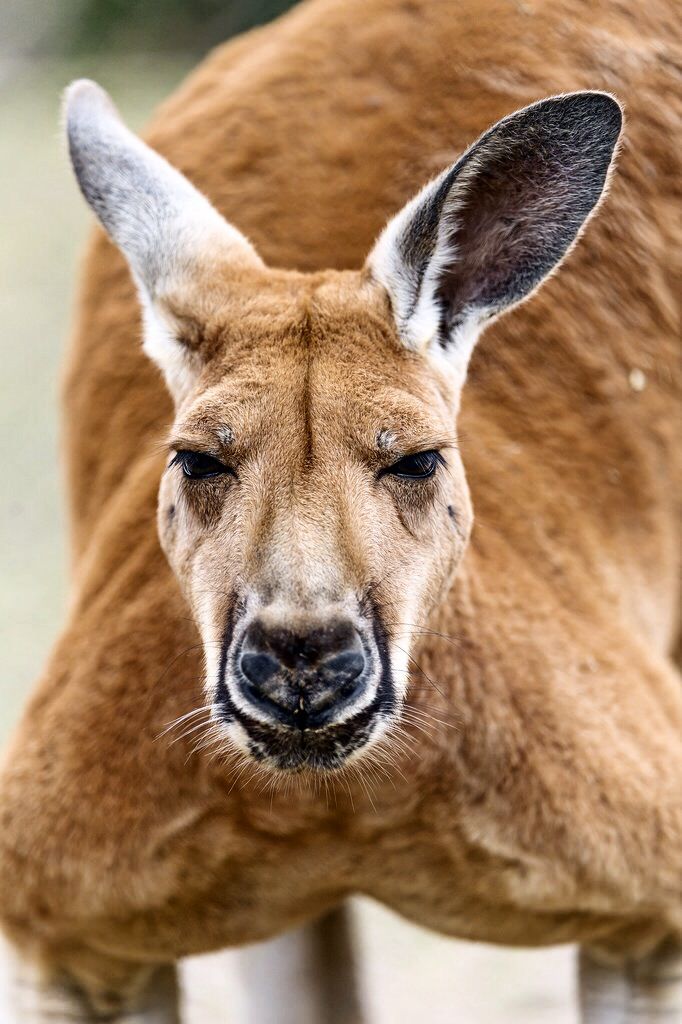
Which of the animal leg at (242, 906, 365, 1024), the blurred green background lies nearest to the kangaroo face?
the blurred green background

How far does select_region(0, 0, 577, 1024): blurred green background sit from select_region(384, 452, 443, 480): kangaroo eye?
1552mm

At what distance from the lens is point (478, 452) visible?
4109 mm

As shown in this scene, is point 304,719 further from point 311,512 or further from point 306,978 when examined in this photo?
point 306,978

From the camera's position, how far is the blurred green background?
19.2 feet

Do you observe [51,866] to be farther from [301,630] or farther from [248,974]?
[248,974]

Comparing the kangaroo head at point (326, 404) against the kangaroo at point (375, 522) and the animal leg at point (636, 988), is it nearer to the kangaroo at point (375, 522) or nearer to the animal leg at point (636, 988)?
the kangaroo at point (375, 522)

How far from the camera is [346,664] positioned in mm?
3012

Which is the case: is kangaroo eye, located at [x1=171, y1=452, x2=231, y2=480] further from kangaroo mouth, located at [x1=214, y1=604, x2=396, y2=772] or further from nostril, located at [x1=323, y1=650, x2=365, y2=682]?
nostril, located at [x1=323, y1=650, x2=365, y2=682]

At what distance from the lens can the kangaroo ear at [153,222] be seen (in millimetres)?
3701

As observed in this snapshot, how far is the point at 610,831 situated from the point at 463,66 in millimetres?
2140

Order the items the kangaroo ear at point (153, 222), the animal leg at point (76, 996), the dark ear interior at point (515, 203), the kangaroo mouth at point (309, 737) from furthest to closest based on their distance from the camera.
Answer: the animal leg at point (76, 996), the kangaroo ear at point (153, 222), the dark ear interior at point (515, 203), the kangaroo mouth at point (309, 737)

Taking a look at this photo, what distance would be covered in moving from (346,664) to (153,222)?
4.14 ft

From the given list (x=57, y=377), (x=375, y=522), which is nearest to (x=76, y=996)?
(x=375, y=522)

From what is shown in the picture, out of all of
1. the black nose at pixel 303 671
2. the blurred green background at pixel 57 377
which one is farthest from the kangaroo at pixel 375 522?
the blurred green background at pixel 57 377
